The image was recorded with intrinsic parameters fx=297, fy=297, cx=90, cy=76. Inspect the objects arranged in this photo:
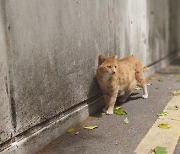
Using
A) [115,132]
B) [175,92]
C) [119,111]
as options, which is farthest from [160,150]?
[175,92]

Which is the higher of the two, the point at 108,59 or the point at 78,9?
the point at 78,9

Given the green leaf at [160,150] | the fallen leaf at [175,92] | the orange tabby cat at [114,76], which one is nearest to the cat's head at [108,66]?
the orange tabby cat at [114,76]

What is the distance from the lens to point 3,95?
2.79m

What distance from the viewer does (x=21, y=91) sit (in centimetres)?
302

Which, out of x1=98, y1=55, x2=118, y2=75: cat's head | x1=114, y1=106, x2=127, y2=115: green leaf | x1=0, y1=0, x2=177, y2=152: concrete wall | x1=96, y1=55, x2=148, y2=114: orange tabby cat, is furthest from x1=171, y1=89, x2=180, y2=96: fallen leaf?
x1=98, y1=55, x2=118, y2=75: cat's head

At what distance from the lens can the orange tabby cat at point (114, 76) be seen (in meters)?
4.43

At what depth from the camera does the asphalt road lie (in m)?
3.28

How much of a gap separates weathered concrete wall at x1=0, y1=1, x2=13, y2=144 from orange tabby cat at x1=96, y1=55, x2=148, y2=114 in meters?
1.88

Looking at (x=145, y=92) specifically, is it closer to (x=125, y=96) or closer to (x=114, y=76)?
(x=125, y=96)

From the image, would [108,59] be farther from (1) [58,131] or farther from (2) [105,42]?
(1) [58,131]

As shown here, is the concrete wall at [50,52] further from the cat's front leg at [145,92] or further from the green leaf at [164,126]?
the green leaf at [164,126]

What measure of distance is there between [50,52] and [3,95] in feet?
2.92

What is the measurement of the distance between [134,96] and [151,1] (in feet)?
11.2

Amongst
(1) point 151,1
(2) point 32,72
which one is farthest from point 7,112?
(1) point 151,1
